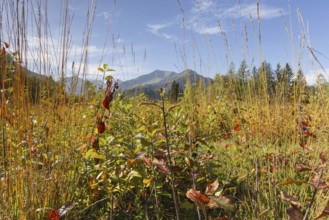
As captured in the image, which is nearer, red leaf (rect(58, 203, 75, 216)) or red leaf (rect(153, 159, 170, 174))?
red leaf (rect(153, 159, 170, 174))

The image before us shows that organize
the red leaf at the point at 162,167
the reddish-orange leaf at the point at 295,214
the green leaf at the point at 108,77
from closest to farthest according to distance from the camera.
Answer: the reddish-orange leaf at the point at 295,214, the red leaf at the point at 162,167, the green leaf at the point at 108,77

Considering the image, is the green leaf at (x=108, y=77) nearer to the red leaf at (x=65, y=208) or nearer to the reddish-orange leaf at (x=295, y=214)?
the red leaf at (x=65, y=208)

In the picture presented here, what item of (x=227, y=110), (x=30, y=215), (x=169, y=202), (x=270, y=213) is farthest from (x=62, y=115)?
(x=227, y=110)

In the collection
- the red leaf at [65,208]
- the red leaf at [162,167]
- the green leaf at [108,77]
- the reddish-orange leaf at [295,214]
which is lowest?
the red leaf at [65,208]

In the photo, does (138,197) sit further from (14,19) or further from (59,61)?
(14,19)

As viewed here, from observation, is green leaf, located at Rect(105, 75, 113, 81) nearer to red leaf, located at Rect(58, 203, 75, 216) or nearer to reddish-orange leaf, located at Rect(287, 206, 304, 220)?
red leaf, located at Rect(58, 203, 75, 216)

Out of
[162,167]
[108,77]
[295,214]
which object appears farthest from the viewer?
[108,77]

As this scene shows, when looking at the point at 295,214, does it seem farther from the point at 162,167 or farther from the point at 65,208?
the point at 65,208

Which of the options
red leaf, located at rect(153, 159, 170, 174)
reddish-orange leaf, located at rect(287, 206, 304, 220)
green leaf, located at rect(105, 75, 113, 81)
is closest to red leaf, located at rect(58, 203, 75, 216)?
red leaf, located at rect(153, 159, 170, 174)

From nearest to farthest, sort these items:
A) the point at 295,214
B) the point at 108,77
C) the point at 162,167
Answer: the point at 295,214 → the point at 162,167 → the point at 108,77

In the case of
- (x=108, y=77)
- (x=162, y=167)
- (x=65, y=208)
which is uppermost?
(x=108, y=77)

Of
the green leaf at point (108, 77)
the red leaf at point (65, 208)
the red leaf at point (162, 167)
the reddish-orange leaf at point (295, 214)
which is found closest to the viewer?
Result: the reddish-orange leaf at point (295, 214)

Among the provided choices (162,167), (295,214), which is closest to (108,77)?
(162,167)

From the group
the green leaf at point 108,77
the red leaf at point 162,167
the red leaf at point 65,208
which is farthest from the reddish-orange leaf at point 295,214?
the green leaf at point 108,77
